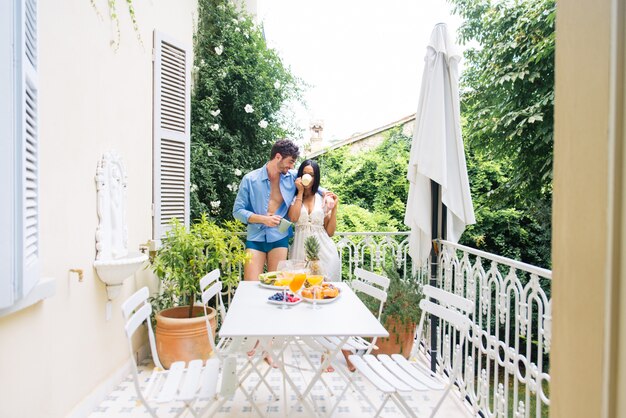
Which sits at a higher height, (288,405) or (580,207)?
(580,207)

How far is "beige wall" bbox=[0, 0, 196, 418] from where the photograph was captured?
2586 mm

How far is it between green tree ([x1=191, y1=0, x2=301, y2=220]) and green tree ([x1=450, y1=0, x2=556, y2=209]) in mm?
4581

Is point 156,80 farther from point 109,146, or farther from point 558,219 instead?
point 558,219

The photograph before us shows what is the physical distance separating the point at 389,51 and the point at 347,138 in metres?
8.27

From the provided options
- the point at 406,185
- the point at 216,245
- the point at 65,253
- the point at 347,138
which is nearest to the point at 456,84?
the point at 216,245

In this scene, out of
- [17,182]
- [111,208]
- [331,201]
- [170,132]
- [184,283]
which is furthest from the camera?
[170,132]

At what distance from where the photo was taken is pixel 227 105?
6281mm

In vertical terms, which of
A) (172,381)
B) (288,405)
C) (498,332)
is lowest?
(288,405)

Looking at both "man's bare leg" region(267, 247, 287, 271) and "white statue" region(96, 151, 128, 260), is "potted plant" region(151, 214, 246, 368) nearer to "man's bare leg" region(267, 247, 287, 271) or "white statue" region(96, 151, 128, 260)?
"man's bare leg" region(267, 247, 287, 271)

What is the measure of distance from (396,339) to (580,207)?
3787mm

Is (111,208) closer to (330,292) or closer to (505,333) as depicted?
(330,292)

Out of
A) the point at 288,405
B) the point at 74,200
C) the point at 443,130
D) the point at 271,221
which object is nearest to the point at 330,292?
the point at 288,405

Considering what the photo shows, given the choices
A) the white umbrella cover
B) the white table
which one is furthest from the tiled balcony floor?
the white umbrella cover

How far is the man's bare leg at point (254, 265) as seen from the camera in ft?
15.1
